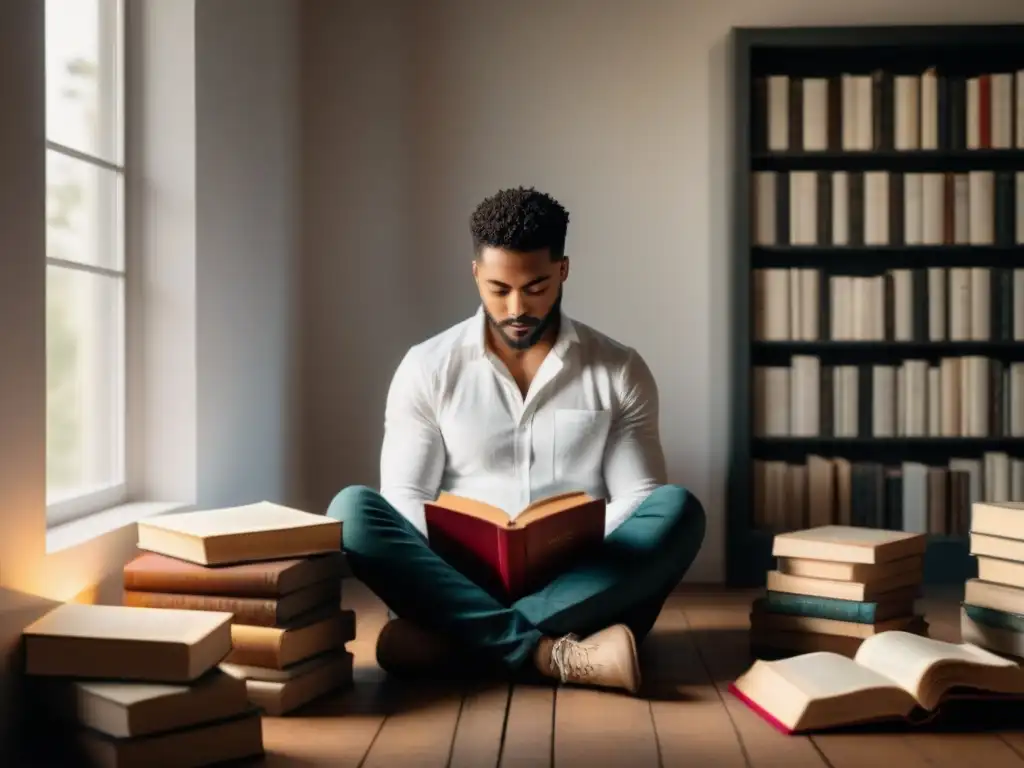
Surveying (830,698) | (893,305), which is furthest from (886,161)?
(830,698)

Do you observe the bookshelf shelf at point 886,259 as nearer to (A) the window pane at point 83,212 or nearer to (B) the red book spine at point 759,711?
(B) the red book spine at point 759,711

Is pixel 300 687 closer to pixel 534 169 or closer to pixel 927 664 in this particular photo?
pixel 927 664

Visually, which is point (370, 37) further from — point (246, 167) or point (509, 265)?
point (509, 265)

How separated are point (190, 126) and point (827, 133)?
80.9 inches

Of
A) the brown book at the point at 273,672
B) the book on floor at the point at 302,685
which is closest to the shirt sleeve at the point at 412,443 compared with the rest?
the book on floor at the point at 302,685

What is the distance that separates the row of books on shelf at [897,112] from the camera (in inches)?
152

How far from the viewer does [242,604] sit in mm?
2346

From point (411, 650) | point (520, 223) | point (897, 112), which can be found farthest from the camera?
point (897, 112)

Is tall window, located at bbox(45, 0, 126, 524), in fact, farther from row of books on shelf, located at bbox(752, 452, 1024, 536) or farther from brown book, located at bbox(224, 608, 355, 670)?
row of books on shelf, located at bbox(752, 452, 1024, 536)

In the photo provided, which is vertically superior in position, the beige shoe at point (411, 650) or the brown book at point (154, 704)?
the brown book at point (154, 704)

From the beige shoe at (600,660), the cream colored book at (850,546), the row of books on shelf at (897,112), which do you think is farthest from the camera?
the row of books on shelf at (897,112)

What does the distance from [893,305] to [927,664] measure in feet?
6.28

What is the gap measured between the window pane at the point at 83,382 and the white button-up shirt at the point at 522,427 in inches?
26.6

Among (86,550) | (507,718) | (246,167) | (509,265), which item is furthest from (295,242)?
(507,718)
